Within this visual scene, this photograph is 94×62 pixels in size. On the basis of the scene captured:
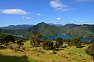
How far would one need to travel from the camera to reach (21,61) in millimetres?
39062

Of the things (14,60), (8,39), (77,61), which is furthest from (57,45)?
(14,60)

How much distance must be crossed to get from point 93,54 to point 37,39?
5989cm

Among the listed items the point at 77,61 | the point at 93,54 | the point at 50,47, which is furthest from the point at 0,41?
the point at 77,61

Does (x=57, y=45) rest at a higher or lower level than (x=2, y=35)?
lower

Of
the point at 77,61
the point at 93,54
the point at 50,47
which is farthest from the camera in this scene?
the point at 50,47

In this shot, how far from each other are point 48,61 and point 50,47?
6012 centimetres

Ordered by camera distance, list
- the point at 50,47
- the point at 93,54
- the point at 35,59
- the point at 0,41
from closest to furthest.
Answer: the point at 35,59 → the point at 93,54 → the point at 50,47 → the point at 0,41

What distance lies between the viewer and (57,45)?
395ft

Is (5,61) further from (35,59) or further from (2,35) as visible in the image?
(2,35)

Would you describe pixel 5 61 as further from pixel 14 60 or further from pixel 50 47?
pixel 50 47

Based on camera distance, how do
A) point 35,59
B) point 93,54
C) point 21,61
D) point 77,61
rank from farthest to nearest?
point 93,54 < point 77,61 < point 35,59 < point 21,61

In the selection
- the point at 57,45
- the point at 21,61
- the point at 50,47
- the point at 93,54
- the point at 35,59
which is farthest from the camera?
the point at 57,45

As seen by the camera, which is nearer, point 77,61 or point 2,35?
point 77,61

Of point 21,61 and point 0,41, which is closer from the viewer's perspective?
point 21,61
